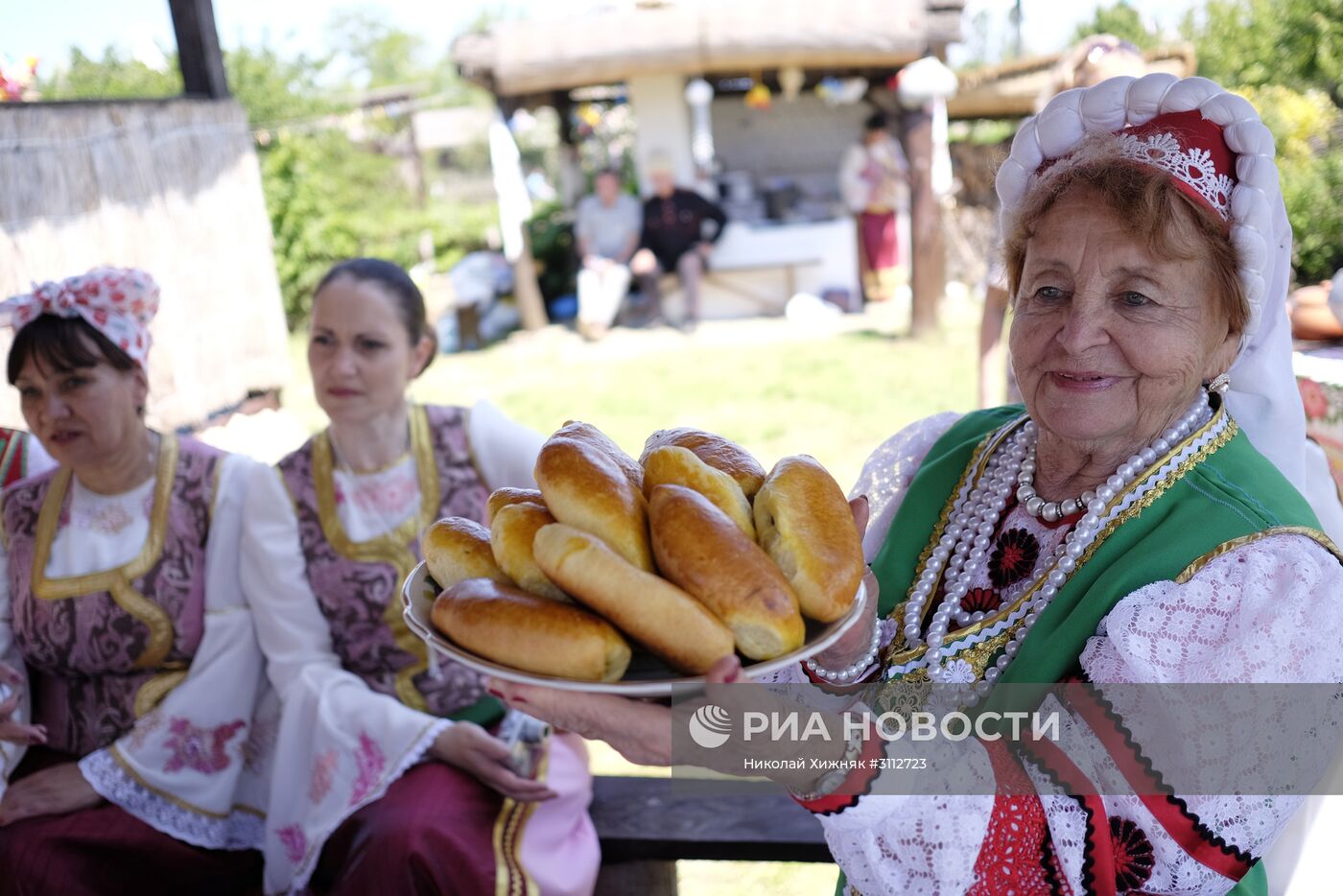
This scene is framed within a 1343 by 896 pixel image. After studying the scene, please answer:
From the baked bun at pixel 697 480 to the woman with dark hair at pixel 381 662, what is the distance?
1.33 metres

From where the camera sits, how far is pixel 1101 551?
161cm

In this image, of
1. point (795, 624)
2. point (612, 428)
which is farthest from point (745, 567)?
point (612, 428)

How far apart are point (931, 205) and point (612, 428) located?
5283 millimetres

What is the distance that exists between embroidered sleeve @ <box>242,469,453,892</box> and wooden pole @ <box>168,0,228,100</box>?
3469mm

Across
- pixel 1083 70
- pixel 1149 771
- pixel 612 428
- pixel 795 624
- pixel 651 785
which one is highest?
pixel 1083 70

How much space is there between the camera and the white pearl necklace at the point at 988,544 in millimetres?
1653

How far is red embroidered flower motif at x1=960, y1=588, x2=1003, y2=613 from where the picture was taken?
69.6 inches

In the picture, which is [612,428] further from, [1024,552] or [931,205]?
[1024,552]

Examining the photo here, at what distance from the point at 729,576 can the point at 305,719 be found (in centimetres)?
188

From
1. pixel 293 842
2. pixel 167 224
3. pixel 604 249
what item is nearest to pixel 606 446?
pixel 293 842

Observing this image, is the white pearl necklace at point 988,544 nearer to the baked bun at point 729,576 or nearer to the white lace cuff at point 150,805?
the baked bun at point 729,576

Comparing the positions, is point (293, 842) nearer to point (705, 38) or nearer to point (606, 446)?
point (606, 446)

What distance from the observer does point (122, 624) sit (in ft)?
8.93

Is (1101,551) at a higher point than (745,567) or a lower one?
lower
